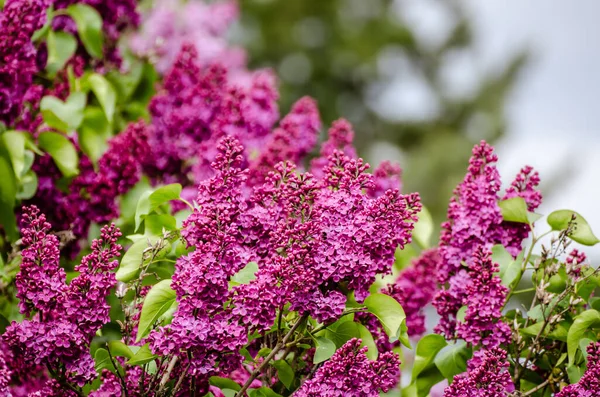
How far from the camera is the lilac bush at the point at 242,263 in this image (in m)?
1.98

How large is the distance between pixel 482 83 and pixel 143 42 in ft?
57.5

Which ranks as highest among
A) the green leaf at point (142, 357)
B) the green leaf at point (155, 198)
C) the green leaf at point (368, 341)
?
the green leaf at point (155, 198)

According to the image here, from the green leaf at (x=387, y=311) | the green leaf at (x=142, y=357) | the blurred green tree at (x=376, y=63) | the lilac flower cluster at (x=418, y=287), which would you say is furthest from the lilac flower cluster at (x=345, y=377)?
the blurred green tree at (x=376, y=63)

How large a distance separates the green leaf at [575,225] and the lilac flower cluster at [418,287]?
0.51 meters

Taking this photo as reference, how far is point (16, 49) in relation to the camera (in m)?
2.63

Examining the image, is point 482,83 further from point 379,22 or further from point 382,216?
point 382,216

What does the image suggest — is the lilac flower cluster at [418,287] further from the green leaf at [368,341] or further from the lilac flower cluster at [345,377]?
the lilac flower cluster at [345,377]

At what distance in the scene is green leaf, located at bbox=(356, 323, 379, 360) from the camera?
216cm

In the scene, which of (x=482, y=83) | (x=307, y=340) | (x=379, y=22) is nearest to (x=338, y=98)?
(x=379, y=22)

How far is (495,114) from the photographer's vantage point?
21000 mm

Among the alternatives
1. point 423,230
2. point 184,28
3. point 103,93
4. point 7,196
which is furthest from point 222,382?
point 184,28

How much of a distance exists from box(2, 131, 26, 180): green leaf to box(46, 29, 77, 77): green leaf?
60 centimetres

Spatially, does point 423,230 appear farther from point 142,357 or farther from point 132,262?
point 142,357

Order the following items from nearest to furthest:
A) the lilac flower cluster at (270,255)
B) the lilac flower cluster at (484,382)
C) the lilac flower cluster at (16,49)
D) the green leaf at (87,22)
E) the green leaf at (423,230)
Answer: the lilac flower cluster at (270,255), the lilac flower cluster at (484,382), the lilac flower cluster at (16,49), the green leaf at (423,230), the green leaf at (87,22)
